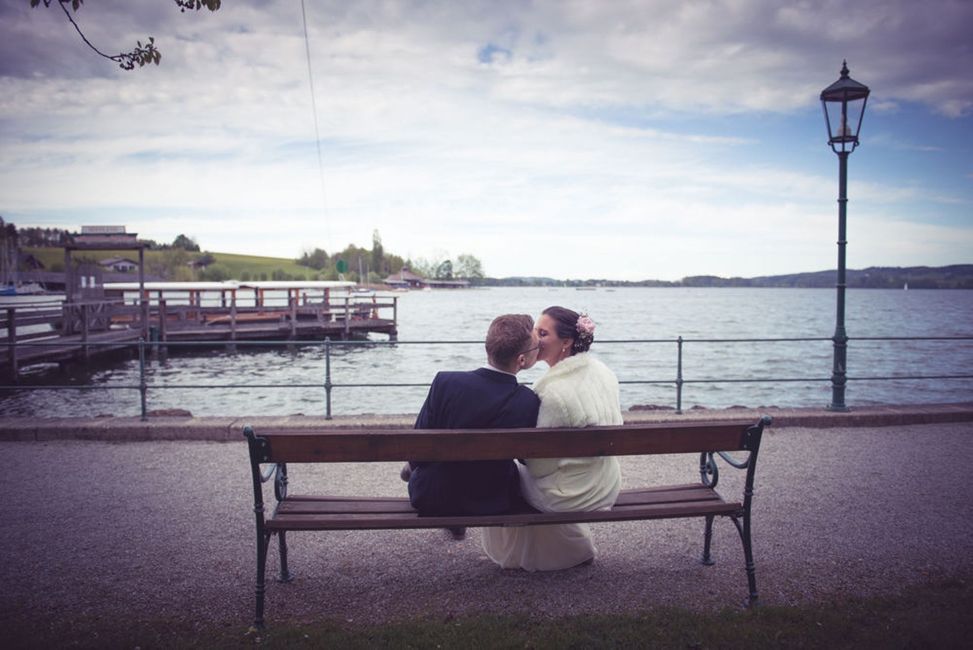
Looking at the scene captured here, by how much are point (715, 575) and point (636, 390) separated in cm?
1754

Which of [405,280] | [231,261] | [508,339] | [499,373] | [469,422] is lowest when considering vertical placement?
[469,422]

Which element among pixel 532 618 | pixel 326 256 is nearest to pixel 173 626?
pixel 532 618

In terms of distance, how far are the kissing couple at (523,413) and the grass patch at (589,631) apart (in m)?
0.59

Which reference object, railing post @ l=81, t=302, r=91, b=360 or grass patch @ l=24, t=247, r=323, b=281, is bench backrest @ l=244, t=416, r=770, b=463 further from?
grass patch @ l=24, t=247, r=323, b=281

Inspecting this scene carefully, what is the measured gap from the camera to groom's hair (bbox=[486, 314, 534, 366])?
11.1 ft

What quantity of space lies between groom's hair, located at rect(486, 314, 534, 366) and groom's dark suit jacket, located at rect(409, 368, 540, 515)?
10 centimetres

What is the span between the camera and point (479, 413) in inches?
132

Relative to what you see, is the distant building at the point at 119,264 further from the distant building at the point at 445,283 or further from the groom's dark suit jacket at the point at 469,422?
the groom's dark suit jacket at the point at 469,422

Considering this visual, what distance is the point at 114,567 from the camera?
12.7 feet

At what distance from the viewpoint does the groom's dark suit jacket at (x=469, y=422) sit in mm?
3354

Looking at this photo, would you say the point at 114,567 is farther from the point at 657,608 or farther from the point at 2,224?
the point at 2,224

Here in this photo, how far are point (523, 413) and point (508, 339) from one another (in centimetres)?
40

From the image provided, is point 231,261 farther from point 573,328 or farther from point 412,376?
point 573,328

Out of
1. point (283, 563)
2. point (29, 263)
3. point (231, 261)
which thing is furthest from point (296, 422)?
point (231, 261)
